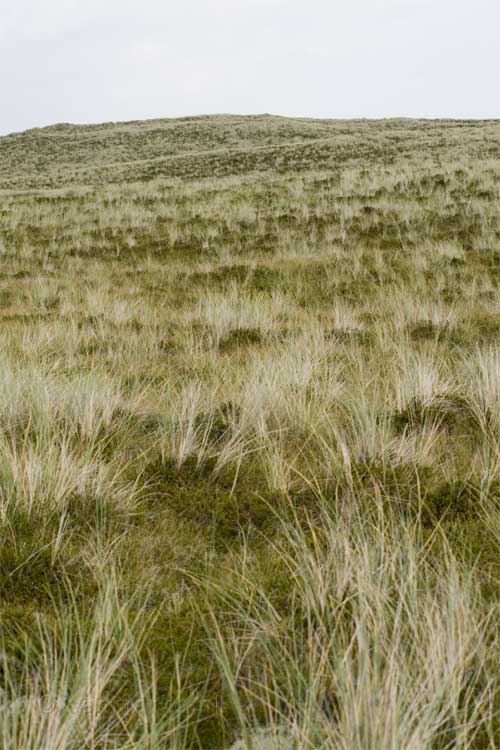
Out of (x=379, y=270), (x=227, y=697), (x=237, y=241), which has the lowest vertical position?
(x=227, y=697)

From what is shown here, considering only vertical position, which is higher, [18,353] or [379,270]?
[379,270]

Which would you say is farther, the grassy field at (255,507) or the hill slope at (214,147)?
the hill slope at (214,147)

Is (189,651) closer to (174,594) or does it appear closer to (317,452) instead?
(174,594)

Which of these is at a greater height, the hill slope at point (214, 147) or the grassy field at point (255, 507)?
the hill slope at point (214, 147)

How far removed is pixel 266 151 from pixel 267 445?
38.1 metres

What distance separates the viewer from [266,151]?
37.8 metres

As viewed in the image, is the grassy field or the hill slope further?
the hill slope

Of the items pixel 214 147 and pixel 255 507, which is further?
pixel 214 147

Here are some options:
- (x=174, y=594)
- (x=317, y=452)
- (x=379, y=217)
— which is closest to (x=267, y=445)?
(x=317, y=452)

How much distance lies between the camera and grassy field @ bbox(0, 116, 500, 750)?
139 cm

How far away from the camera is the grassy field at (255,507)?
1.39 meters

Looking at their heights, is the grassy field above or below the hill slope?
below

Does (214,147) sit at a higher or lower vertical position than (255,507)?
higher

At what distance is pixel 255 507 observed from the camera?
8.43 feet
